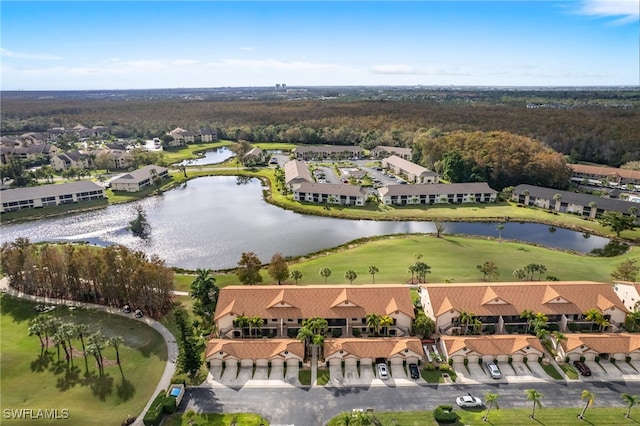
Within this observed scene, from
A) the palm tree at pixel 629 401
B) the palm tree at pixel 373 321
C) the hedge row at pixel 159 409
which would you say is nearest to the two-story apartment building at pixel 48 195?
the hedge row at pixel 159 409

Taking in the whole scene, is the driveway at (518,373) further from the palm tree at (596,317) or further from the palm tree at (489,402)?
the palm tree at (596,317)

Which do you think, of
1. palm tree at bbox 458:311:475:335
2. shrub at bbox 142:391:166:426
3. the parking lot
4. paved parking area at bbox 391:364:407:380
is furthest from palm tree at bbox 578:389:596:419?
shrub at bbox 142:391:166:426

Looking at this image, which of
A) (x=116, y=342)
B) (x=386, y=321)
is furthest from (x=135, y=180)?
(x=386, y=321)

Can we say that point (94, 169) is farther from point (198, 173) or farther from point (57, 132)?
point (57, 132)

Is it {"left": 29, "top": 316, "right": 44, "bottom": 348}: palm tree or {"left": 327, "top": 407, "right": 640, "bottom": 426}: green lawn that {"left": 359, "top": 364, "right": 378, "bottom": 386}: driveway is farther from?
{"left": 29, "top": 316, "right": 44, "bottom": 348}: palm tree

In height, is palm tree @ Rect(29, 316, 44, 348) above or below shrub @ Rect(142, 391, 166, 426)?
above

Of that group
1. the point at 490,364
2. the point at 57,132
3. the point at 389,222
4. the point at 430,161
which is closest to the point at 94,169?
the point at 57,132
